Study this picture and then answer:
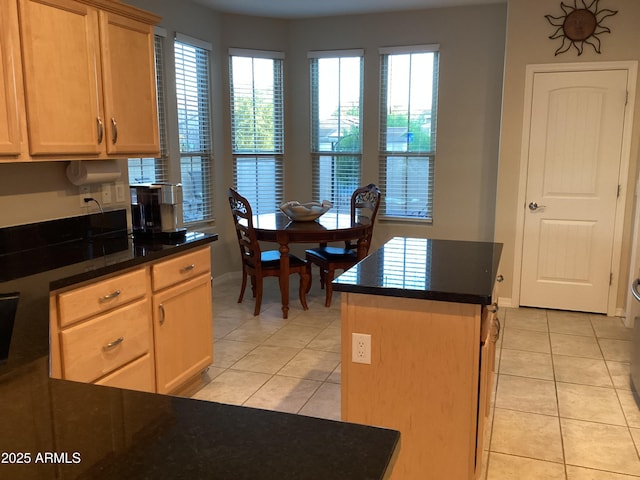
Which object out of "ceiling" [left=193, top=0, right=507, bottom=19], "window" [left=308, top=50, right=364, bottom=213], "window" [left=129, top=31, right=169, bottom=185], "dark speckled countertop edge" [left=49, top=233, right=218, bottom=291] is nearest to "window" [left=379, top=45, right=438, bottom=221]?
"window" [left=308, top=50, right=364, bottom=213]

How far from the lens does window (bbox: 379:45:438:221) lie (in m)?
5.37

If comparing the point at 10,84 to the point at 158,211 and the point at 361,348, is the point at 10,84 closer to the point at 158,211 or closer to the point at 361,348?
the point at 158,211

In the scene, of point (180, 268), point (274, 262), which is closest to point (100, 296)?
point (180, 268)

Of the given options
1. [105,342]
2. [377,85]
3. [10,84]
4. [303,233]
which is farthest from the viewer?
[377,85]

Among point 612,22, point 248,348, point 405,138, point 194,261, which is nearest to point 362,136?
point 405,138

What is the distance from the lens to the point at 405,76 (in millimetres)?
5426

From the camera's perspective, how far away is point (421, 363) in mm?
2014

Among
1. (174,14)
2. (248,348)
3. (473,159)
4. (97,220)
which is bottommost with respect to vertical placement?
(248,348)

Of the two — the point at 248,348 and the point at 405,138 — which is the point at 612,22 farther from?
the point at 248,348

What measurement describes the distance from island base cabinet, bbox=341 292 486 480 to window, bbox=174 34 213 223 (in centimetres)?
347

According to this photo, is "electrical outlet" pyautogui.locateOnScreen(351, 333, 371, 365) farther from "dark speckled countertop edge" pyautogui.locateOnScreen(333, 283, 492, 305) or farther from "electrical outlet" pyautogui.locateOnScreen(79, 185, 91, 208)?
"electrical outlet" pyautogui.locateOnScreen(79, 185, 91, 208)

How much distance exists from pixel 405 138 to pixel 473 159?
0.72m

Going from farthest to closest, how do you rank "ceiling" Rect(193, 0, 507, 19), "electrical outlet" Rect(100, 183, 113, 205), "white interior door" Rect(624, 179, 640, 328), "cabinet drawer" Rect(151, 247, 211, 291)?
"ceiling" Rect(193, 0, 507, 19)
"white interior door" Rect(624, 179, 640, 328)
"electrical outlet" Rect(100, 183, 113, 205)
"cabinet drawer" Rect(151, 247, 211, 291)

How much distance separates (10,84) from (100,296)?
935mm
